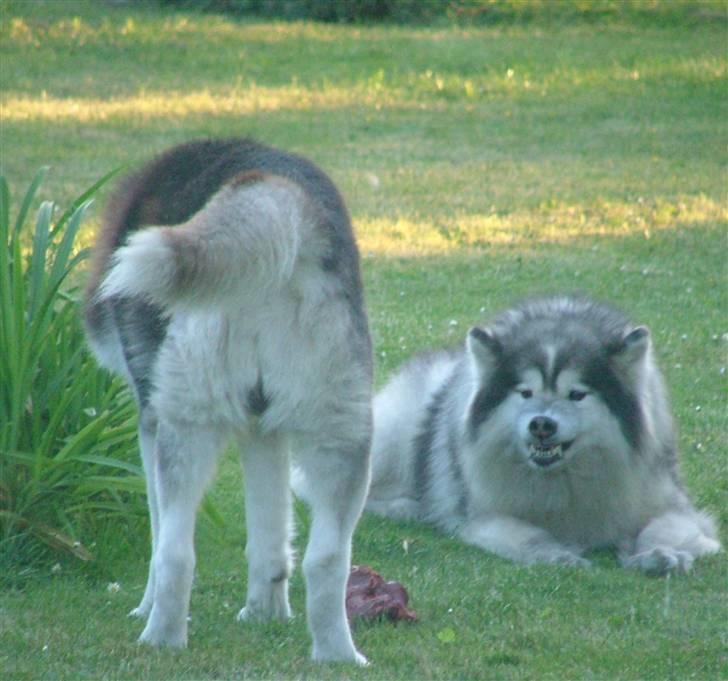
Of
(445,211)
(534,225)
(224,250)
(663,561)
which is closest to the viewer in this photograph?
(224,250)

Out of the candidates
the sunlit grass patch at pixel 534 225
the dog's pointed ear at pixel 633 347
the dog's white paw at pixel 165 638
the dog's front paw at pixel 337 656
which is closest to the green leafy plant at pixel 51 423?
the dog's white paw at pixel 165 638

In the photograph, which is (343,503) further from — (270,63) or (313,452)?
(270,63)

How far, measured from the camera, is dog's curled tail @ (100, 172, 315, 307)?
12.0 feet

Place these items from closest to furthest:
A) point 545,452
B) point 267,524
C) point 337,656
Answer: point 337,656
point 267,524
point 545,452

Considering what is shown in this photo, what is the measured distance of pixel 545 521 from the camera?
636 cm

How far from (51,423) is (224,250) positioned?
6.34 ft

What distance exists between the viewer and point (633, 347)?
6000 mm

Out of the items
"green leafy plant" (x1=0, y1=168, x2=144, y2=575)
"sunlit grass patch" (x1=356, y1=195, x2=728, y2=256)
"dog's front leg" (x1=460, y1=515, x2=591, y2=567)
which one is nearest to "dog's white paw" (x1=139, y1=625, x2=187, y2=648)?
"green leafy plant" (x1=0, y1=168, x2=144, y2=575)

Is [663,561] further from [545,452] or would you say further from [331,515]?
[331,515]

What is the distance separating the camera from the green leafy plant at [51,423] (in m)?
5.38

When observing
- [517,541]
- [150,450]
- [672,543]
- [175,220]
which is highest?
[175,220]

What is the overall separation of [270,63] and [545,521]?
585 inches

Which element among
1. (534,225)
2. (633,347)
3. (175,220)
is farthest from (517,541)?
(534,225)

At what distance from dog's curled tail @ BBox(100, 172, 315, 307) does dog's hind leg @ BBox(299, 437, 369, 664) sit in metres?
0.54
